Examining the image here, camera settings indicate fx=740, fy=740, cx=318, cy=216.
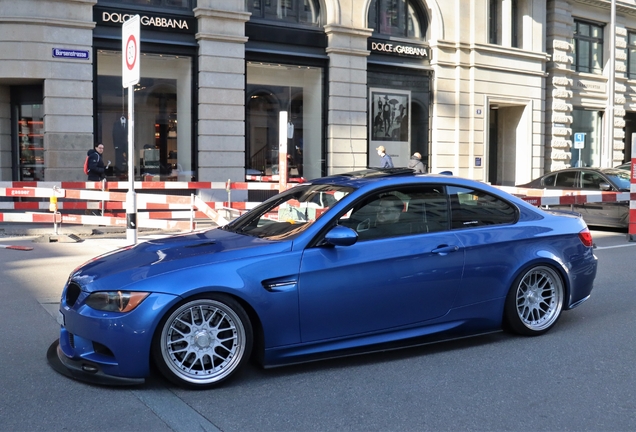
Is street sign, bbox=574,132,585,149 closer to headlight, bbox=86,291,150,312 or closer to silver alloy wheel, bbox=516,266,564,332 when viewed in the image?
silver alloy wheel, bbox=516,266,564,332

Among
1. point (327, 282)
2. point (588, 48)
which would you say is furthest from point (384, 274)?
point (588, 48)

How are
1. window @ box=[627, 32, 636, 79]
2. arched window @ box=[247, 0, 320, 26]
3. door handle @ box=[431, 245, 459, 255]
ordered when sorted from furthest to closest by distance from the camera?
window @ box=[627, 32, 636, 79] < arched window @ box=[247, 0, 320, 26] < door handle @ box=[431, 245, 459, 255]

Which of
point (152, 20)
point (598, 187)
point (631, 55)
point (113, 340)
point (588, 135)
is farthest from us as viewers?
point (631, 55)

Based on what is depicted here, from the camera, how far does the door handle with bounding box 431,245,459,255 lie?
571 centimetres

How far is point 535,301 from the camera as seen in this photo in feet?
20.8

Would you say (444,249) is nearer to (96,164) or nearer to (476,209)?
(476,209)

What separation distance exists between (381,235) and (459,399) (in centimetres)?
142

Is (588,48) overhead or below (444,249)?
overhead

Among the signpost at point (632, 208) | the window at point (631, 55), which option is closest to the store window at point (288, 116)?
the signpost at point (632, 208)

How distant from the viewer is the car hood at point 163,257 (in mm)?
4918

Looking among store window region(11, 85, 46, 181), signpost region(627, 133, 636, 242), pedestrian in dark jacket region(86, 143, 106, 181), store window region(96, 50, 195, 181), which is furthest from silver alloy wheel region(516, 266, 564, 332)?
store window region(11, 85, 46, 181)

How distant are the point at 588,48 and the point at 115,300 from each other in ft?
92.5

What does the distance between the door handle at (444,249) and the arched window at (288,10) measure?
15568 mm

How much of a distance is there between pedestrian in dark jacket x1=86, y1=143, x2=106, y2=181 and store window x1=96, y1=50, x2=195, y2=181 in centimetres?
104
